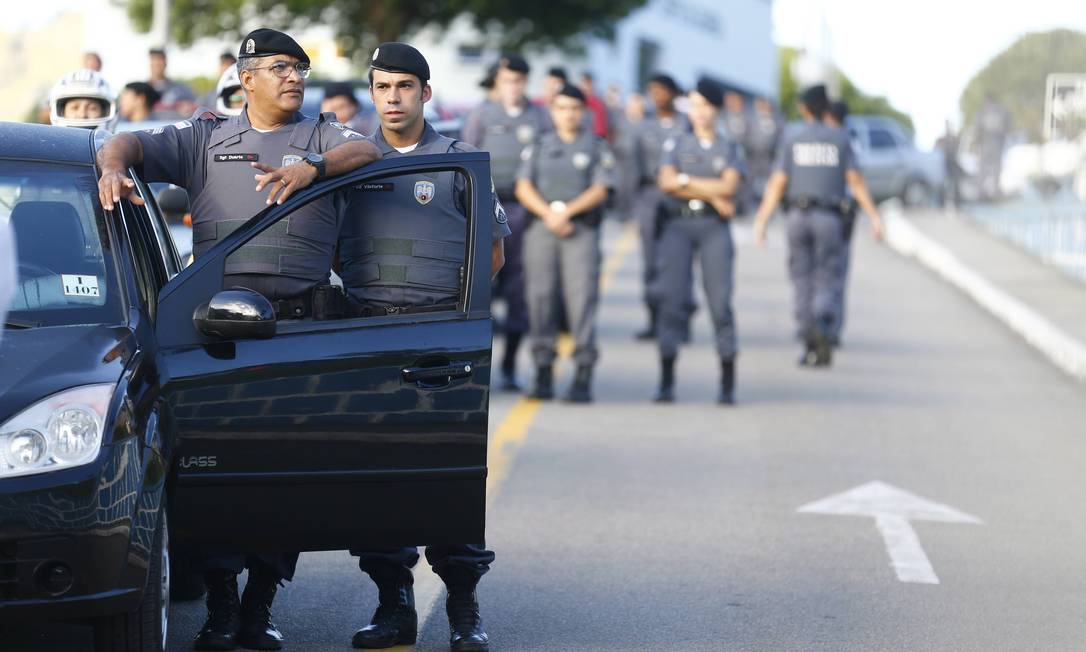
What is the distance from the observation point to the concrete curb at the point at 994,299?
15.4m

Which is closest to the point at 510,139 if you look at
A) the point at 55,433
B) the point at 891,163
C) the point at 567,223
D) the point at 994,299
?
the point at 567,223

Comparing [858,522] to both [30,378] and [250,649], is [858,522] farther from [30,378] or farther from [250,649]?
[30,378]

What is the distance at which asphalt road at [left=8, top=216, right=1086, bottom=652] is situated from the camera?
6.59 m

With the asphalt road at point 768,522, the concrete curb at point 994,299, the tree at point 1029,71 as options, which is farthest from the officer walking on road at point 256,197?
the tree at point 1029,71

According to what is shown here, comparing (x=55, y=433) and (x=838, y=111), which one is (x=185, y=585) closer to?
(x=55, y=433)

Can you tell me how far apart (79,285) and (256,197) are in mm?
685

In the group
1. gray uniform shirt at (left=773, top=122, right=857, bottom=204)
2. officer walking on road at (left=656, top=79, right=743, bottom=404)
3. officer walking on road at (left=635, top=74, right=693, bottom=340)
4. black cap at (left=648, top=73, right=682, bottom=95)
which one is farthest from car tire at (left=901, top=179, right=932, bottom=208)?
officer walking on road at (left=656, top=79, right=743, bottom=404)

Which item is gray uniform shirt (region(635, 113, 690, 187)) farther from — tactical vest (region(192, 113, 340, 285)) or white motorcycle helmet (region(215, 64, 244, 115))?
tactical vest (region(192, 113, 340, 285))

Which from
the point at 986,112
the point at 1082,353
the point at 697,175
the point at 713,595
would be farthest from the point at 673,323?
the point at 986,112

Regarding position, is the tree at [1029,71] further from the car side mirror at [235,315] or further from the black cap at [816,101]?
the car side mirror at [235,315]

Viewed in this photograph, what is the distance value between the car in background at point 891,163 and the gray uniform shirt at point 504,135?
24.8 m

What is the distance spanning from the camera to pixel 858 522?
28.7 feet

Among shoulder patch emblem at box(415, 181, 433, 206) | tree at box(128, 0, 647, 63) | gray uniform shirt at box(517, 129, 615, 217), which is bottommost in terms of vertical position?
gray uniform shirt at box(517, 129, 615, 217)

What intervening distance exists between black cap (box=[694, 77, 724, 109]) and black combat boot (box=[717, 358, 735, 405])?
1.68 metres
